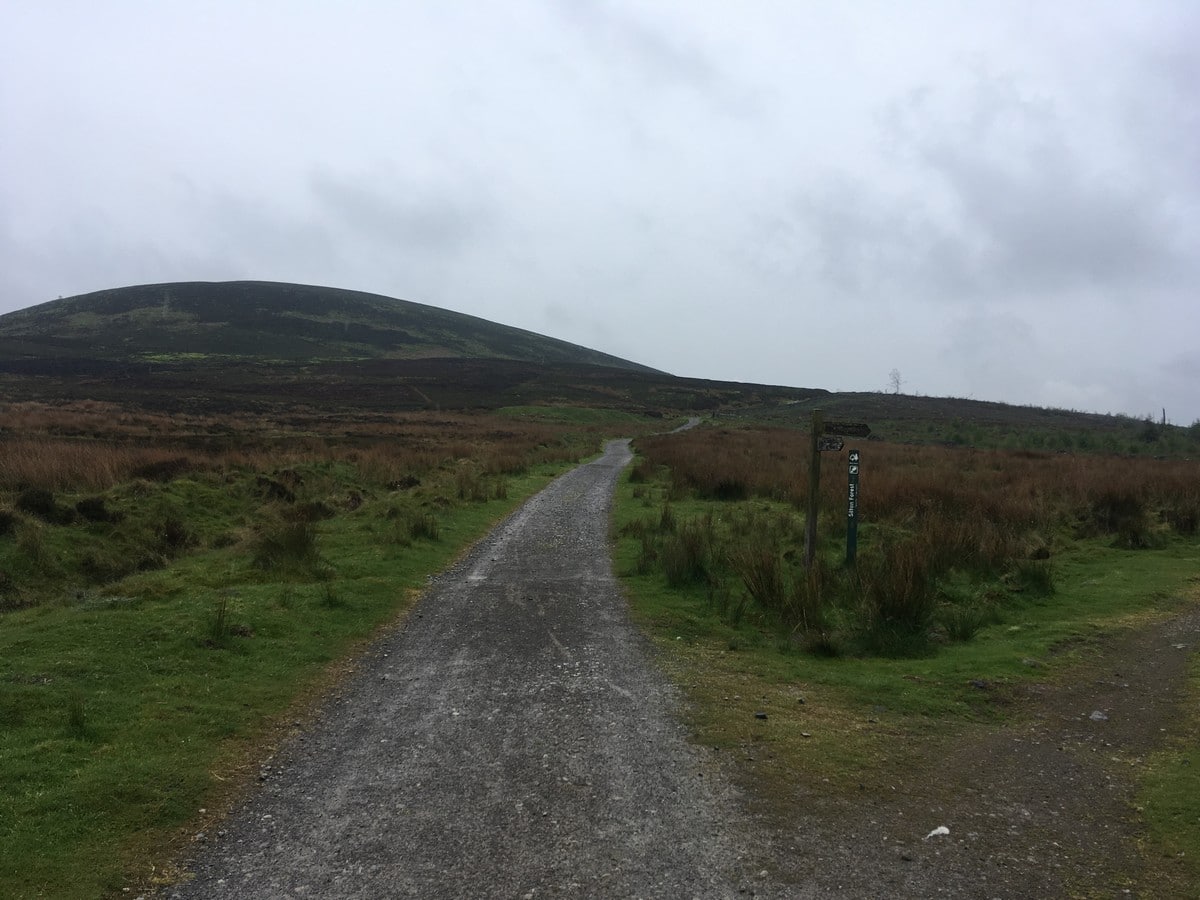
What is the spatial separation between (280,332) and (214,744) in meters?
141

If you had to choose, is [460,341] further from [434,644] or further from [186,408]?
[434,644]

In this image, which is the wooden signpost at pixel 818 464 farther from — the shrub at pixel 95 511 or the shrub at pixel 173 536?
the shrub at pixel 95 511

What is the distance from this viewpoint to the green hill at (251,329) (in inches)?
4250

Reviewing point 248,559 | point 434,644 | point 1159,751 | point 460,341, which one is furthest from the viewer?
point 460,341

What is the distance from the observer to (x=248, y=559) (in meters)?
10.7

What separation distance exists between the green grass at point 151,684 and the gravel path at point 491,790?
427 millimetres

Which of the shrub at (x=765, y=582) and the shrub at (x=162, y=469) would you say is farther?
the shrub at (x=162, y=469)

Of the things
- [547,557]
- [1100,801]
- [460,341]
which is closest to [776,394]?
[460,341]

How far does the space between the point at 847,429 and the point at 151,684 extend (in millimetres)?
8269

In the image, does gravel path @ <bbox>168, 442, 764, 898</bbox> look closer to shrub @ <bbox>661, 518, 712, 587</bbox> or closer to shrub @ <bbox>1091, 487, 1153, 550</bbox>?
shrub @ <bbox>661, 518, 712, 587</bbox>

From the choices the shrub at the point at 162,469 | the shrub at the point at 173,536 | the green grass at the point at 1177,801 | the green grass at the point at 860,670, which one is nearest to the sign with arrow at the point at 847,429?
the green grass at the point at 860,670

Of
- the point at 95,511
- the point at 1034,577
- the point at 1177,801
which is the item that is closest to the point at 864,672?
the point at 1177,801

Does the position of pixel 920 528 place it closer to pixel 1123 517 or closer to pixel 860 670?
pixel 1123 517

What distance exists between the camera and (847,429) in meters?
9.84
